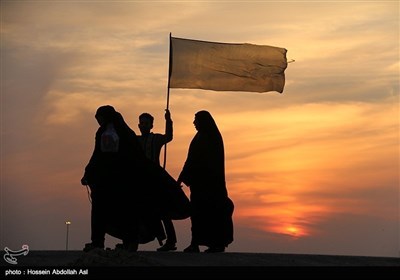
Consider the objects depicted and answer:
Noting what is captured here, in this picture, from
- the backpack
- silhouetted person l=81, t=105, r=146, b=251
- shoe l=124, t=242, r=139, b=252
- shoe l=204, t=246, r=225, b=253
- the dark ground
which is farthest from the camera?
shoe l=204, t=246, r=225, b=253

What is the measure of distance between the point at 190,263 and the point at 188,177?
3.33 meters

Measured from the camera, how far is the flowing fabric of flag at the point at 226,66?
2095cm

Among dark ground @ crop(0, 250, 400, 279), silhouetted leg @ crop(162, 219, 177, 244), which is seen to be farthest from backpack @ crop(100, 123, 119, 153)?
silhouetted leg @ crop(162, 219, 177, 244)

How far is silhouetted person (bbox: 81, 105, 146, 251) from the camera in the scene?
56.1ft

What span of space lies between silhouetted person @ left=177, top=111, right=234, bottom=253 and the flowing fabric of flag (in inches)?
87.2

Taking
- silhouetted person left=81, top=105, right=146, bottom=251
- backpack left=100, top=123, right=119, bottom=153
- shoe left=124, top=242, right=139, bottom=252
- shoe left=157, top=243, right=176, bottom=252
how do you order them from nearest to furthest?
1. backpack left=100, top=123, right=119, bottom=153
2. silhouetted person left=81, top=105, right=146, bottom=251
3. shoe left=124, top=242, right=139, bottom=252
4. shoe left=157, top=243, right=176, bottom=252

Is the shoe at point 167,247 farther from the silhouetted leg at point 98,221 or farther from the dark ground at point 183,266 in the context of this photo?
the silhouetted leg at point 98,221

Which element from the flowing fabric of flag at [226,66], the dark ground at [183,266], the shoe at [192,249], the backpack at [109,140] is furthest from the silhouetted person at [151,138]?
the dark ground at [183,266]

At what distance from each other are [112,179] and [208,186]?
211 cm

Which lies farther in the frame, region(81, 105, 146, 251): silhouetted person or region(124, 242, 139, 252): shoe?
region(124, 242, 139, 252): shoe

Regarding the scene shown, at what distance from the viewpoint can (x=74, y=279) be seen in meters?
13.3

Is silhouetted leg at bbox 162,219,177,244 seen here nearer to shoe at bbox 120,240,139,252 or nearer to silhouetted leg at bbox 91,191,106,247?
shoe at bbox 120,240,139,252

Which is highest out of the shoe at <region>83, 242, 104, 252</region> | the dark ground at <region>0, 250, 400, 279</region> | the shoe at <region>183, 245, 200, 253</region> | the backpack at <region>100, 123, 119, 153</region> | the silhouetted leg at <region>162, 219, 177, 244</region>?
the backpack at <region>100, 123, 119, 153</region>

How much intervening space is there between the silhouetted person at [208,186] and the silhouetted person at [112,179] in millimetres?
1508
